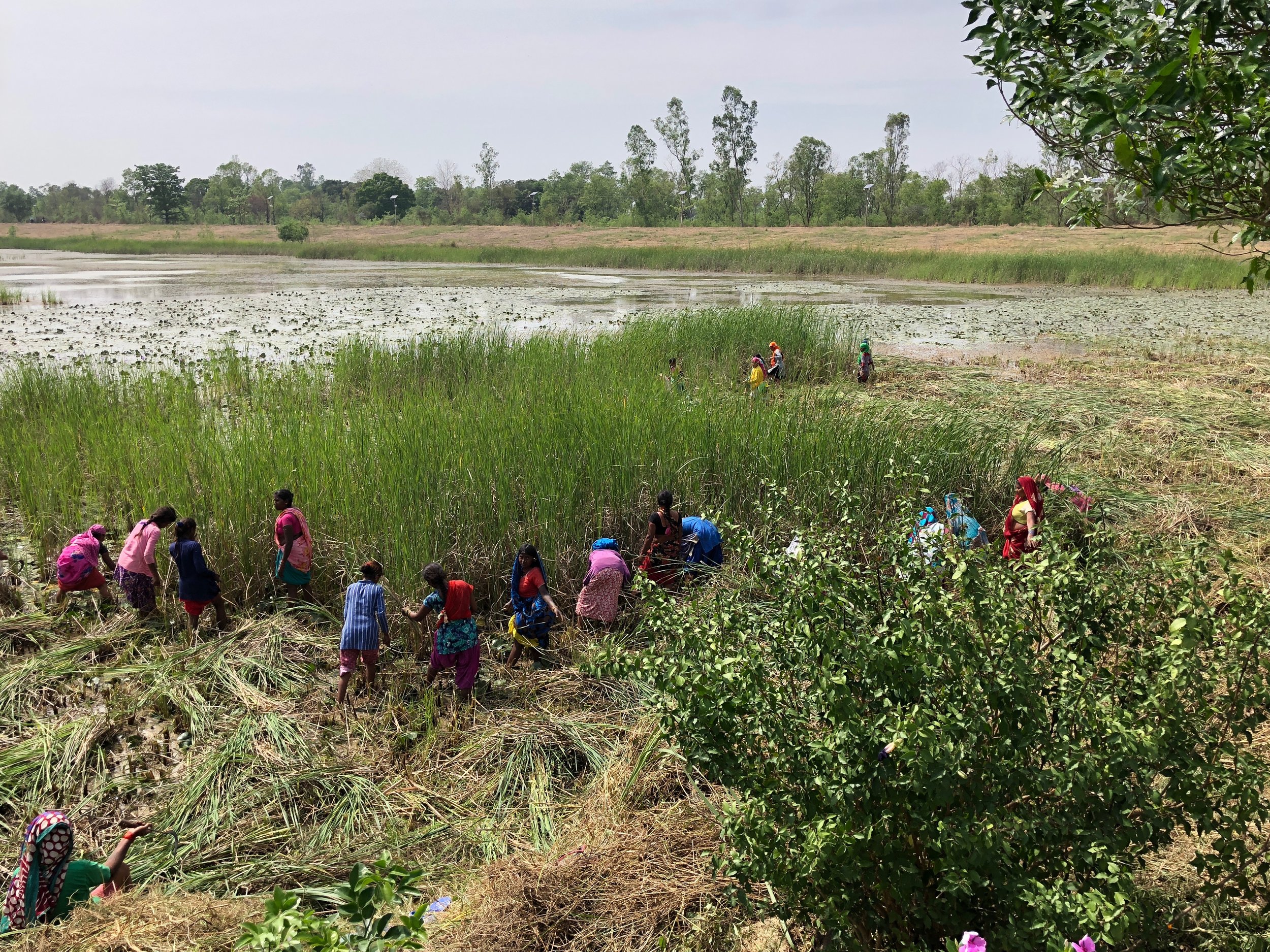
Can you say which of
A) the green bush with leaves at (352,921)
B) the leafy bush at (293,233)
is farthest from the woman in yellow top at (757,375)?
the leafy bush at (293,233)

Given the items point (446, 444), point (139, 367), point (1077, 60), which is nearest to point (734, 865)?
point (1077, 60)

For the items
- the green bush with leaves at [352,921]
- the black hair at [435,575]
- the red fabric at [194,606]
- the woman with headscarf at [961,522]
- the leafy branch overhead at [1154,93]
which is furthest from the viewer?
the red fabric at [194,606]

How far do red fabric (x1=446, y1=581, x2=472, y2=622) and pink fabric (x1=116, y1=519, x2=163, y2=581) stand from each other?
6.72 feet

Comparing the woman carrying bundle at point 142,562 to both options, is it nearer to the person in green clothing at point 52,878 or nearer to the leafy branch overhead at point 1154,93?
the person in green clothing at point 52,878

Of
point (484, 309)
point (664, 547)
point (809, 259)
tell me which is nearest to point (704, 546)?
point (664, 547)

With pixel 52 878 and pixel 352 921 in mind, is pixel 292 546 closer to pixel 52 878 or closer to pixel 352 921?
pixel 52 878

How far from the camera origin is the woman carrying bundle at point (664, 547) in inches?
215

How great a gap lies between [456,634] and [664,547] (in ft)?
5.19

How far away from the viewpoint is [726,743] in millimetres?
2318

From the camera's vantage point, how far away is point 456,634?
14.9 feet

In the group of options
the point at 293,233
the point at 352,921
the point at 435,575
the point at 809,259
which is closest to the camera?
the point at 352,921

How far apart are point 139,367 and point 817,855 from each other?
11.7m

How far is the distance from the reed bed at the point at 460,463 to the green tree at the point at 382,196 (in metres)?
81.7

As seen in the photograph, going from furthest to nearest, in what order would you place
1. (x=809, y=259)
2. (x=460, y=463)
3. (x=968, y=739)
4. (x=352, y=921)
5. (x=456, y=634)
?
(x=809, y=259) → (x=460, y=463) → (x=456, y=634) → (x=968, y=739) → (x=352, y=921)
